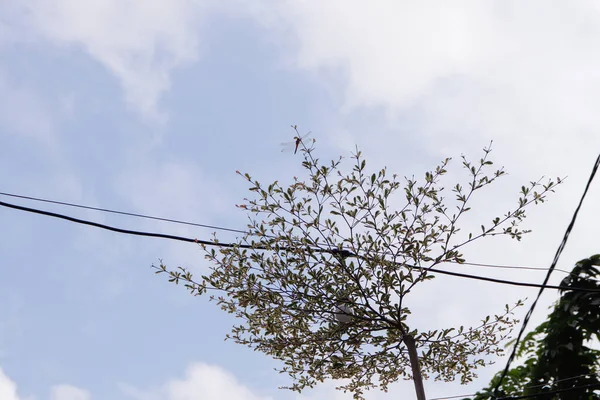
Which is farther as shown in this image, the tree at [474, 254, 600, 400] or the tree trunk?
the tree at [474, 254, 600, 400]

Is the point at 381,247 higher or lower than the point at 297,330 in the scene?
higher

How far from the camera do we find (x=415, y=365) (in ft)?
32.7

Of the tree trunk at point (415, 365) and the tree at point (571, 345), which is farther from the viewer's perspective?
the tree at point (571, 345)

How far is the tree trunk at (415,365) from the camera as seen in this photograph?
978 cm

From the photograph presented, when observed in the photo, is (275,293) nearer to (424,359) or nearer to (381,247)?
(381,247)

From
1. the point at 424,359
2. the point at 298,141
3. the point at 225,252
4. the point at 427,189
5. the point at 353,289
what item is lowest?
the point at 424,359

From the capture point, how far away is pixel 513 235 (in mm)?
10102

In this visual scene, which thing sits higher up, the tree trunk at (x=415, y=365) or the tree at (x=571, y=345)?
the tree at (x=571, y=345)

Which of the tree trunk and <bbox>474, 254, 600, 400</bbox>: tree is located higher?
<bbox>474, 254, 600, 400</bbox>: tree

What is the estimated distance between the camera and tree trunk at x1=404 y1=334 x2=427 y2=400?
9.78 metres

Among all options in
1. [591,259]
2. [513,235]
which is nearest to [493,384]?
[591,259]

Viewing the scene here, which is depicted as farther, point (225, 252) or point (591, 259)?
point (591, 259)

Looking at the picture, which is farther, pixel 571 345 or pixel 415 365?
pixel 571 345

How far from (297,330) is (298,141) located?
310 cm
